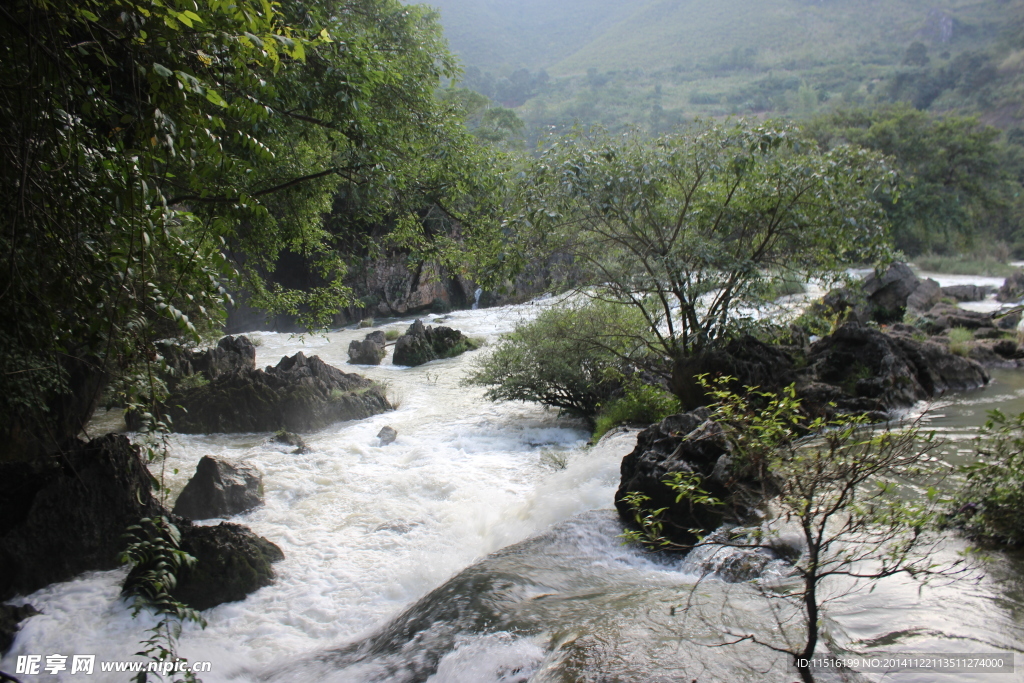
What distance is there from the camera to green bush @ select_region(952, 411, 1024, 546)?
4.46 m

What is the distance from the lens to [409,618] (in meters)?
5.02

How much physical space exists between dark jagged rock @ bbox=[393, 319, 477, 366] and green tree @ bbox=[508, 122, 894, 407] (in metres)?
8.67

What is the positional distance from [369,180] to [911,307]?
58.2 ft

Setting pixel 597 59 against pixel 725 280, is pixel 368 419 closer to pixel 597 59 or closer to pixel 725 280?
pixel 725 280

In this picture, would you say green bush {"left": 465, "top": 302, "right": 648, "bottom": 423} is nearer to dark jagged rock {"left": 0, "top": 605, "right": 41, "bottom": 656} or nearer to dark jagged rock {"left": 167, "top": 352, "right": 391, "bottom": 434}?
dark jagged rock {"left": 167, "top": 352, "right": 391, "bottom": 434}

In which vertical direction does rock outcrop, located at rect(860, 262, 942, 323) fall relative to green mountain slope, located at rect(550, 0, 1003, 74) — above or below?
below

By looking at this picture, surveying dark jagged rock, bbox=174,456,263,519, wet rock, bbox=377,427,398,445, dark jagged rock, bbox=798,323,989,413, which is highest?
dark jagged rock, bbox=798,323,989,413

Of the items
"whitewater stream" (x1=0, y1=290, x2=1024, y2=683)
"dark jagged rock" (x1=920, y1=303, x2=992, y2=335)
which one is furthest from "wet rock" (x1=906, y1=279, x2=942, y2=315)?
"whitewater stream" (x1=0, y1=290, x2=1024, y2=683)

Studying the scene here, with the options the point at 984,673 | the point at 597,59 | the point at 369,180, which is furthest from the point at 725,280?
the point at 597,59

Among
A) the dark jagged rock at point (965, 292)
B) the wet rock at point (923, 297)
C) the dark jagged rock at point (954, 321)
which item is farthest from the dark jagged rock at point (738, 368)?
the dark jagged rock at point (965, 292)

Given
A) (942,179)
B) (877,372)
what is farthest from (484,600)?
(942,179)

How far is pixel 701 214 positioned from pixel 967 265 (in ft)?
81.8

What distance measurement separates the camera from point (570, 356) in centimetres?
1039

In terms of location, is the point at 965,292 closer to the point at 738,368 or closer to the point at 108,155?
the point at 738,368
